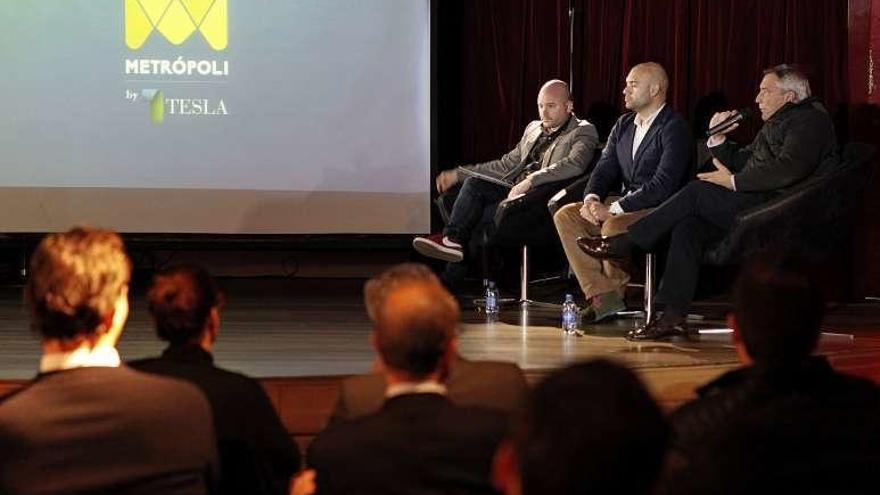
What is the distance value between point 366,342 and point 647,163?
1.44 metres

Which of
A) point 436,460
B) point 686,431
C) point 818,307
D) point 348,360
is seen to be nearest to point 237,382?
point 436,460

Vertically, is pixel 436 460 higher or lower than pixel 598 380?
lower

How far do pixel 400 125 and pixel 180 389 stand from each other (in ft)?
15.6

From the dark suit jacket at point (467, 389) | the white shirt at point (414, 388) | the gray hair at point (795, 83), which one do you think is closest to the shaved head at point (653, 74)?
the gray hair at point (795, 83)

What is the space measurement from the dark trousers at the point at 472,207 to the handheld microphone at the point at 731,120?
1245 mm

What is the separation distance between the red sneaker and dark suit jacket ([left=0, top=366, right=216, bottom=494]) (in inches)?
149

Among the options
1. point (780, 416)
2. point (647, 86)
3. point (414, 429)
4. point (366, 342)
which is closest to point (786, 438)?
point (780, 416)

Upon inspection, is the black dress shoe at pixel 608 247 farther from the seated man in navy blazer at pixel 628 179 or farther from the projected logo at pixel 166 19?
the projected logo at pixel 166 19

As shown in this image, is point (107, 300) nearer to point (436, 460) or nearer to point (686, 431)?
point (436, 460)

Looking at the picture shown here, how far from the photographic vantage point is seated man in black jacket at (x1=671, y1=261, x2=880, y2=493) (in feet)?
5.60

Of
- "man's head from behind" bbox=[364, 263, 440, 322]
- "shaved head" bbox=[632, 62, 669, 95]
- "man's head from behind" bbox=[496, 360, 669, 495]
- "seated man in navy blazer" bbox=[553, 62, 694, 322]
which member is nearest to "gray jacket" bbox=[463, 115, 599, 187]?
"seated man in navy blazer" bbox=[553, 62, 694, 322]

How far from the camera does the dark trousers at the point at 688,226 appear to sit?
453cm

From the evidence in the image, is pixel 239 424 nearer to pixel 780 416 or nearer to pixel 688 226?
pixel 780 416

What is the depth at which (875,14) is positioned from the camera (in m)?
5.96
